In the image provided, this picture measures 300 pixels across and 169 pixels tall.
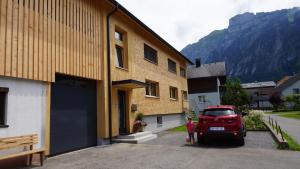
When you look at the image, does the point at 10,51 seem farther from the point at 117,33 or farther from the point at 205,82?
the point at 205,82

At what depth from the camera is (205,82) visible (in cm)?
4381

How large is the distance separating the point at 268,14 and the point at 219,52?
5021cm

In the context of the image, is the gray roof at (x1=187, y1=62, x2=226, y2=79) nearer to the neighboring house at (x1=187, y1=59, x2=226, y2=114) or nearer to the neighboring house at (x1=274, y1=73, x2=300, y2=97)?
the neighboring house at (x1=187, y1=59, x2=226, y2=114)

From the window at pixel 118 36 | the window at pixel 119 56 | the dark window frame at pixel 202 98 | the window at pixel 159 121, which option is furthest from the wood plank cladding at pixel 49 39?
the dark window frame at pixel 202 98

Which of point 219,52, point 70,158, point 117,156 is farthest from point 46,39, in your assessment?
point 219,52

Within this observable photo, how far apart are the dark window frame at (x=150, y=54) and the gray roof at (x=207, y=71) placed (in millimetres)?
26210

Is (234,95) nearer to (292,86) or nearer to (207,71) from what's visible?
(207,71)

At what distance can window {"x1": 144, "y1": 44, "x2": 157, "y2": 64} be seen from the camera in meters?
17.7

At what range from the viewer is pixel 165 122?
784 inches

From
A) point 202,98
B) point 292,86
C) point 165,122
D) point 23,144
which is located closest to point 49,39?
point 23,144

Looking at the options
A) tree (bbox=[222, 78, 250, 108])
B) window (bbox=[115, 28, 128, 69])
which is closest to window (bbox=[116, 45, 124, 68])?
window (bbox=[115, 28, 128, 69])

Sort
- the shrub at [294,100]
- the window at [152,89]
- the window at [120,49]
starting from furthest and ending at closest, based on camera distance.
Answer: the shrub at [294,100] < the window at [152,89] < the window at [120,49]

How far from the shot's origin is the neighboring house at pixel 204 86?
4109 cm

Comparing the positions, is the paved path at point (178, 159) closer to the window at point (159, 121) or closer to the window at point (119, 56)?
the window at point (119, 56)
